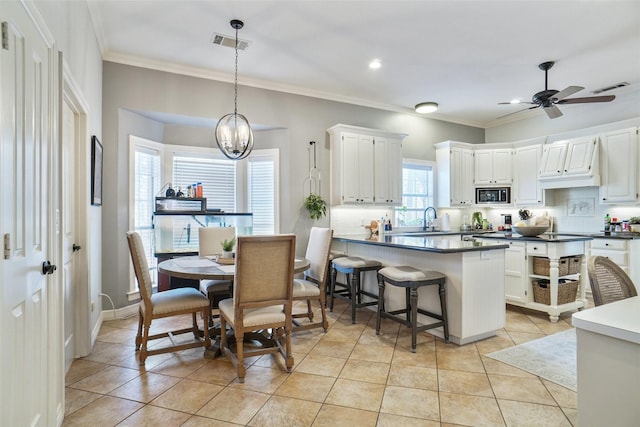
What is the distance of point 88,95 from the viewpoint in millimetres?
2863

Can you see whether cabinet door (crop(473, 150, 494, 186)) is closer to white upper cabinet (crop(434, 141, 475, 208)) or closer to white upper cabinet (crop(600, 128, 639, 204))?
white upper cabinet (crop(434, 141, 475, 208))

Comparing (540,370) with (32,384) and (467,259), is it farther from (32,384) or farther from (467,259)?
(32,384)

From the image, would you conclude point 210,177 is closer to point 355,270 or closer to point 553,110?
point 355,270

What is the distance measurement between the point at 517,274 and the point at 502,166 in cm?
251

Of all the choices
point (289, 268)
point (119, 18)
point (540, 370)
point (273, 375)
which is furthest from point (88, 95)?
point (540, 370)

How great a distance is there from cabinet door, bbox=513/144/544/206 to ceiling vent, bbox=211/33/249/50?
4.71 m

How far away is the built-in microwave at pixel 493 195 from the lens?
575 cm

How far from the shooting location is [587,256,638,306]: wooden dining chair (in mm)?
1612

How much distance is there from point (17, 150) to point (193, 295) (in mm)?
1682

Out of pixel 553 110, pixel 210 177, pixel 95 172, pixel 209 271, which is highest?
pixel 553 110

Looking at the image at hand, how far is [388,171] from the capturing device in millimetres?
5090

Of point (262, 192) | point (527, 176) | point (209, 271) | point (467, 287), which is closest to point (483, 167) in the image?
point (527, 176)

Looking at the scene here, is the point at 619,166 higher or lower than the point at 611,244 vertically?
higher

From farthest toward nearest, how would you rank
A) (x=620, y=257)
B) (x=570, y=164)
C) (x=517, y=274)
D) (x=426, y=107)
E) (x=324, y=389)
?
(x=426, y=107) → (x=570, y=164) → (x=620, y=257) → (x=517, y=274) → (x=324, y=389)
